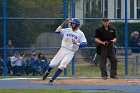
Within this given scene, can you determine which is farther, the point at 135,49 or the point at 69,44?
the point at 135,49

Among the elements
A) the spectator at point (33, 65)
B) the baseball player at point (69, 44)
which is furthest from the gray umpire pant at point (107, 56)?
the spectator at point (33, 65)

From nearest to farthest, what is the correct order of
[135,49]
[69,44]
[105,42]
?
[69,44] < [105,42] < [135,49]

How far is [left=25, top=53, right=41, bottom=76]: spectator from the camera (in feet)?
73.3

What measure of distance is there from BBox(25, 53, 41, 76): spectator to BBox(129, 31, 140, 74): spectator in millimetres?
3778

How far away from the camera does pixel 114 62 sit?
19.4m

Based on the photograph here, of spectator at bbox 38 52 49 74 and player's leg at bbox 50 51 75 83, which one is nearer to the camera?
player's leg at bbox 50 51 75 83

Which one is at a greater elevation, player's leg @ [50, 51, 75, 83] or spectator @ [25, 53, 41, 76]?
player's leg @ [50, 51, 75, 83]

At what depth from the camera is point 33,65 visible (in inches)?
881

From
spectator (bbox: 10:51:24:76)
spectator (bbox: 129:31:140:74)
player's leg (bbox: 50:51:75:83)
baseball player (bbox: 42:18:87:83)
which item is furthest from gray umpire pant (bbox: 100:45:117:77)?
spectator (bbox: 10:51:24:76)

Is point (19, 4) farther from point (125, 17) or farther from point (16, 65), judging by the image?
point (125, 17)

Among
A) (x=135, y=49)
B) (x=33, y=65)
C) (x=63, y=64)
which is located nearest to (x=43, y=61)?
(x=33, y=65)

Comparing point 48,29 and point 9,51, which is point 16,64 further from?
point 48,29

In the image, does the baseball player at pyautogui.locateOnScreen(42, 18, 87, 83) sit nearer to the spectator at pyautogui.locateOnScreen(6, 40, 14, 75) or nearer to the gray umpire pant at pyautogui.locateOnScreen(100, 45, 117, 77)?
the gray umpire pant at pyautogui.locateOnScreen(100, 45, 117, 77)

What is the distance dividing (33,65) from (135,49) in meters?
4.16
